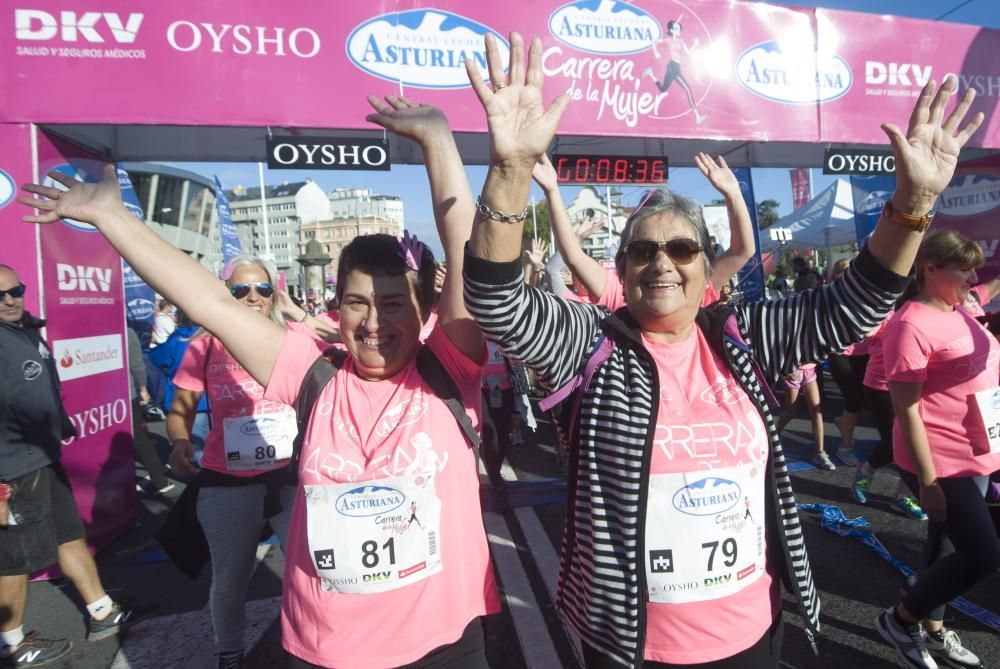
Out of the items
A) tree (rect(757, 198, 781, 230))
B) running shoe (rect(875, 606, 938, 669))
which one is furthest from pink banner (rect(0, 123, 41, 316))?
tree (rect(757, 198, 781, 230))

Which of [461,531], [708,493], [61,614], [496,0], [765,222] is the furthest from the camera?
[765,222]

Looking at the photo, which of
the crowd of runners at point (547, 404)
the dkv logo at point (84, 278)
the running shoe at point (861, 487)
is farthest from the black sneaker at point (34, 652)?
the running shoe at point (861, 487)

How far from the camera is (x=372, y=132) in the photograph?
5.27 meters

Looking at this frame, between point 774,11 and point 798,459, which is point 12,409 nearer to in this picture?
point 798,459

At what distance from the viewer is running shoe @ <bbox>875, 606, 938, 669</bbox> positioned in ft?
8.41

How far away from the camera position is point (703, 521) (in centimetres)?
149

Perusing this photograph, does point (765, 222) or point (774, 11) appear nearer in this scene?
point (774, 11)

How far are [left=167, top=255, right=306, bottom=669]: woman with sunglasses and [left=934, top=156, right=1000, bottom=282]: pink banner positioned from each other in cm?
840

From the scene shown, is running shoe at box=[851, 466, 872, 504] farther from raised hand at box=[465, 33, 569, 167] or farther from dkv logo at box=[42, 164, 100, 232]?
dkv logo at box=[42, 164, 100, 232]

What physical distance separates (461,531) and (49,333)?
406 centimetres

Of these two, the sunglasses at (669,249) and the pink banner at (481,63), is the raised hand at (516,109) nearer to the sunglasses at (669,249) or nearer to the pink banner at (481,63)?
the sunglasses at (669,249)

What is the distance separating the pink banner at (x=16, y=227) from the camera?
3.98 meters

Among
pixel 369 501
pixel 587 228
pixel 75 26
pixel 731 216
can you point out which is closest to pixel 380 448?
pixel 369 501

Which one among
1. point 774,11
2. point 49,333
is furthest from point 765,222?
point 49,333
